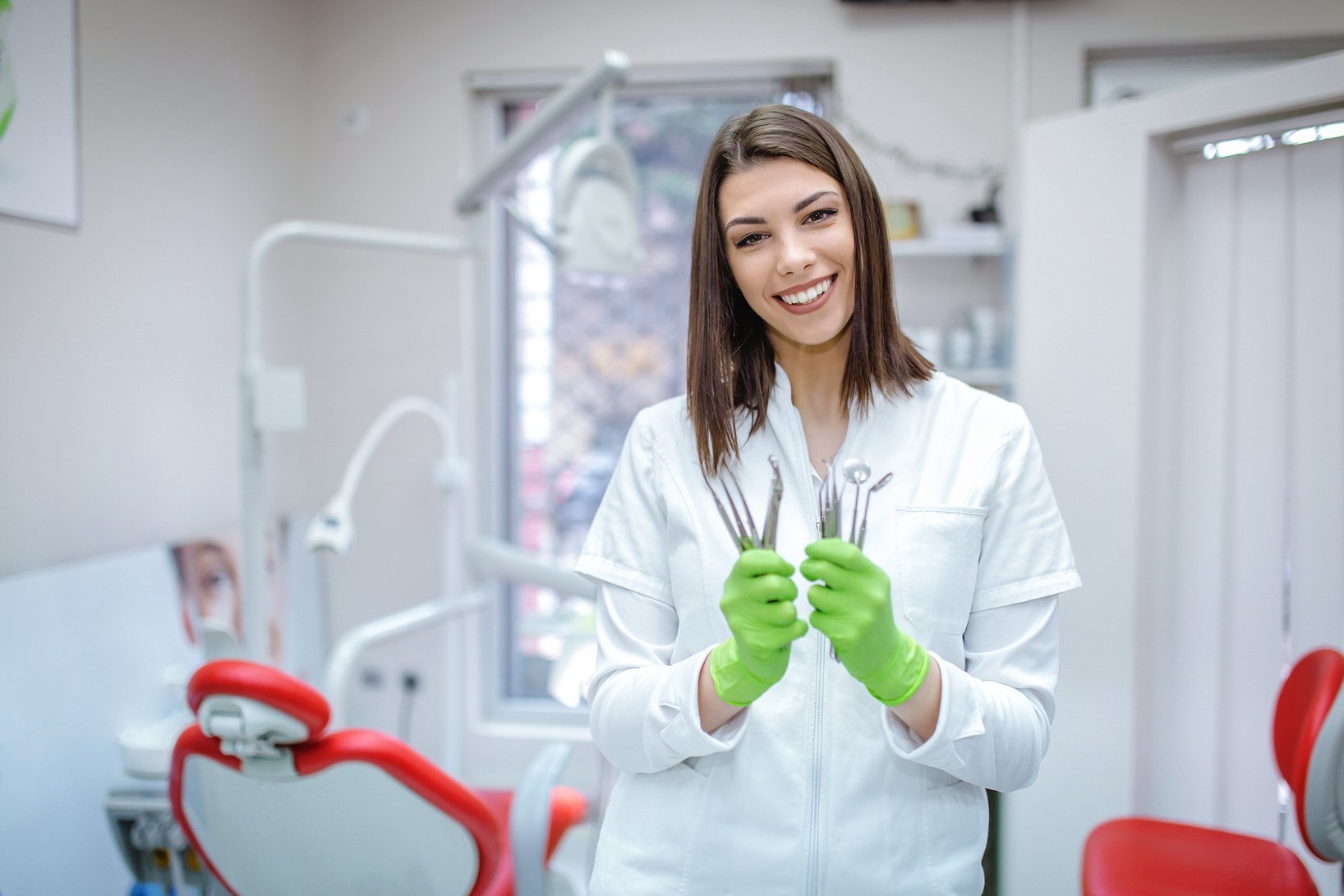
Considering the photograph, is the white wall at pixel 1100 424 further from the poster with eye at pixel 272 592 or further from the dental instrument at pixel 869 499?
the poster with eye at pixel 272 592

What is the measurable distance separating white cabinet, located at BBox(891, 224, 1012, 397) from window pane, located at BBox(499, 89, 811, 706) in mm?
679

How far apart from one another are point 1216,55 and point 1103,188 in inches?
49.8

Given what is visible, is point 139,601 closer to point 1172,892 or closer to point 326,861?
point 326,861

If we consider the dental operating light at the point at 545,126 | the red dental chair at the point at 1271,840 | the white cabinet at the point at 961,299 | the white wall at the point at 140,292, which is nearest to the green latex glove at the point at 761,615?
the red dental chair at the point at 1271,840

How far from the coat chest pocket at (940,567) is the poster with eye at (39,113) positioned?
162 cm

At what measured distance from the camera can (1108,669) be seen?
1646 mm

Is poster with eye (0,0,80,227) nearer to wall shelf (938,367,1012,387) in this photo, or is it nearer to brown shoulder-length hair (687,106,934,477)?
brown shoulder-length hair (687,106,934,477)

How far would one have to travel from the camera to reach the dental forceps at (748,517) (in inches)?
32.5

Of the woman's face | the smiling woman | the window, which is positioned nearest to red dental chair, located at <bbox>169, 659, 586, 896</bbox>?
the smiling woman

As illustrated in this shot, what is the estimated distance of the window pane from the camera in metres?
2.83

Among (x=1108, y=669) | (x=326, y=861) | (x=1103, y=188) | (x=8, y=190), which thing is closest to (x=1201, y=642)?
(x=1108, y=669)

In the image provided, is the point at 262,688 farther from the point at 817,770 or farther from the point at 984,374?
the point at 984,374

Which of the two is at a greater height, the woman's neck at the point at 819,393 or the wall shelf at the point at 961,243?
the wall shelf at the point at 961,243

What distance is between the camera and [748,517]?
2.80 feet
